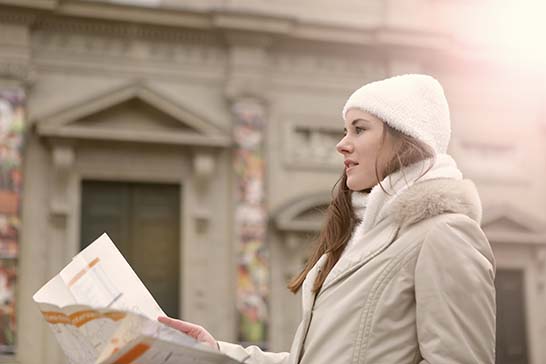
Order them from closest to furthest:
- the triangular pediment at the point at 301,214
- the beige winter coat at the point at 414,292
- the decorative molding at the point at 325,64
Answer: the beige winter coat at the point at 414,292
the triangular pediment at the point at 301,214
the decorative molding at the point at 325,64

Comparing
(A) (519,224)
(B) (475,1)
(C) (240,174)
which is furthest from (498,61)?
(C) (240,174)

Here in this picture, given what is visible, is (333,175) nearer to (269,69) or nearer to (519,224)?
(269,69)

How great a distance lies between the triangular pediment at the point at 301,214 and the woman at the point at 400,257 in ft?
34.1

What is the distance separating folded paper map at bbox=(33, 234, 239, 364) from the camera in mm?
1896

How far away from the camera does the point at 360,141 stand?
2.38m

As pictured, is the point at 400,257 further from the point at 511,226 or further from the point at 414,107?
the point at 511,226

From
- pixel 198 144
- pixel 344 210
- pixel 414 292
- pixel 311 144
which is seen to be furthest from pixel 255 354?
pixel 311 144

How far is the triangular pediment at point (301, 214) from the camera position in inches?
511

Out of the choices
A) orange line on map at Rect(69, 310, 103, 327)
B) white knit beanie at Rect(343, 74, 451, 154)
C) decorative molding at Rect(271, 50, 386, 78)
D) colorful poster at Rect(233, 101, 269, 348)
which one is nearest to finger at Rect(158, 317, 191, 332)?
orange line on map at Rect(69, 310, 103, 327)

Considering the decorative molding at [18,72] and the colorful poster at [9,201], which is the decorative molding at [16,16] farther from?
the colorful poster at [9,201]

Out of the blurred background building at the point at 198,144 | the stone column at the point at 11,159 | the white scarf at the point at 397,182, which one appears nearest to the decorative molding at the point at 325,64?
the blurred background building at the point at 198,144

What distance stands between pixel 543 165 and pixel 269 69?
17.7ft

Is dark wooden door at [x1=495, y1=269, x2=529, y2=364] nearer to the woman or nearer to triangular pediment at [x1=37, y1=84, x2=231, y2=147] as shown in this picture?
triangular pediment at [x1=37, y1=84, x2=231, y2=147]

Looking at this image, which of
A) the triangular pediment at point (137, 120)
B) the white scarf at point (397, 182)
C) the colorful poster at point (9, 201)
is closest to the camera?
→ the white scarf at point (397, 182)
